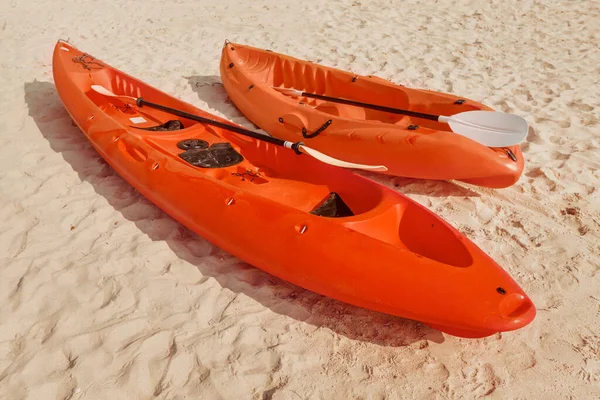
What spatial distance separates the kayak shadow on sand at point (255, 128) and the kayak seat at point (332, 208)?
87 centimetres

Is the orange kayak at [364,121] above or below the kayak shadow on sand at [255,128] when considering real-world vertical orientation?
above

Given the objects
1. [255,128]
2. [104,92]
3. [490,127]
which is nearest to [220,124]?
[255,128]

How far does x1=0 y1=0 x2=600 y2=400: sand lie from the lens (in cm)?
214

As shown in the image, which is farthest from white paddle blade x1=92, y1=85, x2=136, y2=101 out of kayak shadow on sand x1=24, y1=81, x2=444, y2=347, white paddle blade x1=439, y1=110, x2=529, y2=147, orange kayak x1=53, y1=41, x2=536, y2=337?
white paddle blade x1=439, y1=110, x2=529, y2=147

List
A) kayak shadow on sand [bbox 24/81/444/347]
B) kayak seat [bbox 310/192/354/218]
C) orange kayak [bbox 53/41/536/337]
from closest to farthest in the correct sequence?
orange kayak [bbox 53/41/536/337], kayak shadow on sand [bbox 24/81/444/347], kayak seat [bbox 310/192/354/218]

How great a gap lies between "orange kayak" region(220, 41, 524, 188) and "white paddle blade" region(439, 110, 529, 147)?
3.5 inches

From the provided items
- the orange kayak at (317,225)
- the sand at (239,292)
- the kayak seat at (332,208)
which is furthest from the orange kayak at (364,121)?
the kayak seat at (332,208)

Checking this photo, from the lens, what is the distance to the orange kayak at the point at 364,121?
3355 mm

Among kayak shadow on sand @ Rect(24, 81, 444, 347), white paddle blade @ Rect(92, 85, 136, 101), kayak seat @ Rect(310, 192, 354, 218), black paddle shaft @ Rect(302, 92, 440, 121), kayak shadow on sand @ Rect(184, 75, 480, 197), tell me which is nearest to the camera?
Answer: kayak shadow on sand @ Rect(24, 81, 444, 347)

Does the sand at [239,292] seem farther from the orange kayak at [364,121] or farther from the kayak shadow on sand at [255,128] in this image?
the orange kayak at [364,121]

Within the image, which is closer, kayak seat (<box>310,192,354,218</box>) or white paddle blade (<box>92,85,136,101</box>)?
kayak seat (<box>310,192,354,218</box>)

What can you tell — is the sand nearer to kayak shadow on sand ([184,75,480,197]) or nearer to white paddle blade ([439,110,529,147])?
kayak shadow on sand ([184,75,480,197])

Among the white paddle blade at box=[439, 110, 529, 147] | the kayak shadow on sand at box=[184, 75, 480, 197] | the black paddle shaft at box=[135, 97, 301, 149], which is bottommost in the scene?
the kayak shadow on sand at box=[184, 75, 480, 197]

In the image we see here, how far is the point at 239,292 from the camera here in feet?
8.70
